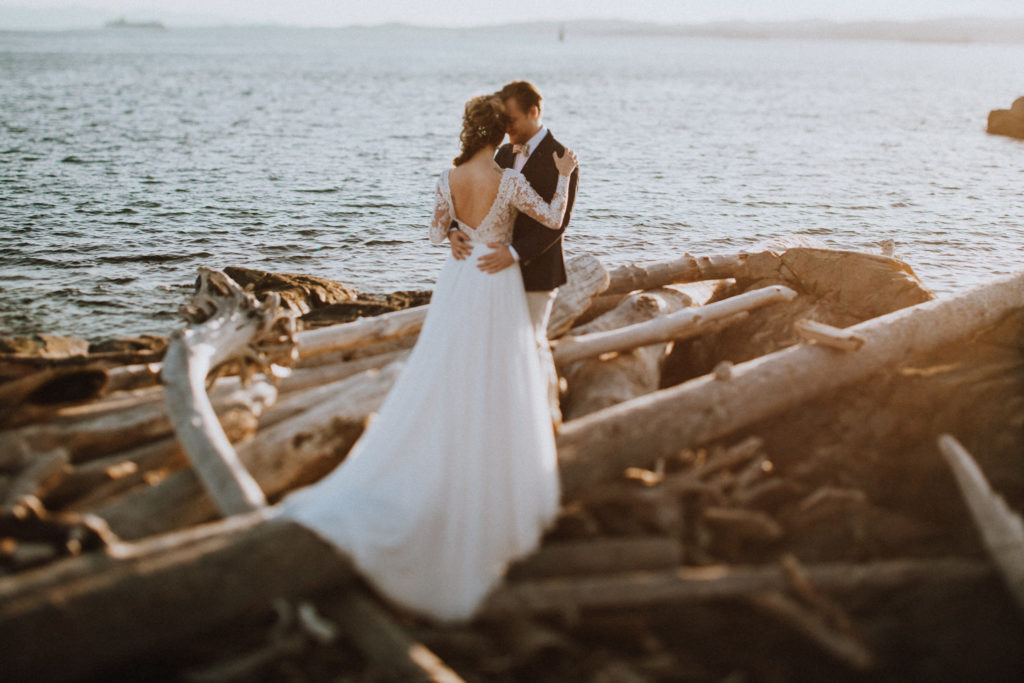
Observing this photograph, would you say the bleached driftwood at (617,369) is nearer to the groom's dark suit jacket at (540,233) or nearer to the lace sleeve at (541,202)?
the groom's dark suit jacket at (540,233)

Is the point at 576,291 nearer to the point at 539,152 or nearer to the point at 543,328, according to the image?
the point at 543,328

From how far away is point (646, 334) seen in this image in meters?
7.95

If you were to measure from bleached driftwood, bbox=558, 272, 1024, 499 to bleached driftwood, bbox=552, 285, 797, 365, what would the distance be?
3.61 ft

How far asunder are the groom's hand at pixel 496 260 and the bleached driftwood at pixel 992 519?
3578mm

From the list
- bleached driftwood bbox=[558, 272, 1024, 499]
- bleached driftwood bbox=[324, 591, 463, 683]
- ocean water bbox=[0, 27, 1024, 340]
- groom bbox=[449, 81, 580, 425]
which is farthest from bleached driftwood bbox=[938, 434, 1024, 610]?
ocean water bbox=[0, 27, 1024, 340]

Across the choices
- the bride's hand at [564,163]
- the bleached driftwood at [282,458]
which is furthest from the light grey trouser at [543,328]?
the bleached driftwood at [282,458]

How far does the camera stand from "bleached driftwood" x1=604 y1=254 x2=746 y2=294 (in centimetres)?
1011

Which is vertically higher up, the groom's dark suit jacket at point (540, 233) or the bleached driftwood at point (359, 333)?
the groom's dark suit jacket at point (540, 233)

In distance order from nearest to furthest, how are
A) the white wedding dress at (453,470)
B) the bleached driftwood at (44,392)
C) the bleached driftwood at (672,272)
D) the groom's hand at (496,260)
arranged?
the white wedding dress at (453,470)
the bleached driftwood at (44,392)
the groom's hand at (496,260)
the bleached driftwood at (672,272)

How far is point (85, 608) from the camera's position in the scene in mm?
3904

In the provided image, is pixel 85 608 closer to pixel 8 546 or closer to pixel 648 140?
pixel 8 546

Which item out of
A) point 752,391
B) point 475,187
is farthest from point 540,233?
point 752,391

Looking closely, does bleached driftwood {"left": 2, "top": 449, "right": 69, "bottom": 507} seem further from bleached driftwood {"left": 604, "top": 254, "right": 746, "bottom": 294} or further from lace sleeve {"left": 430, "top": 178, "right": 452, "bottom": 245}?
bleached driftwood {"left": 604, "top": 254, "right": 746, "bottom": 294}

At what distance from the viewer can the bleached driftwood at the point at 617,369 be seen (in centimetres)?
743
